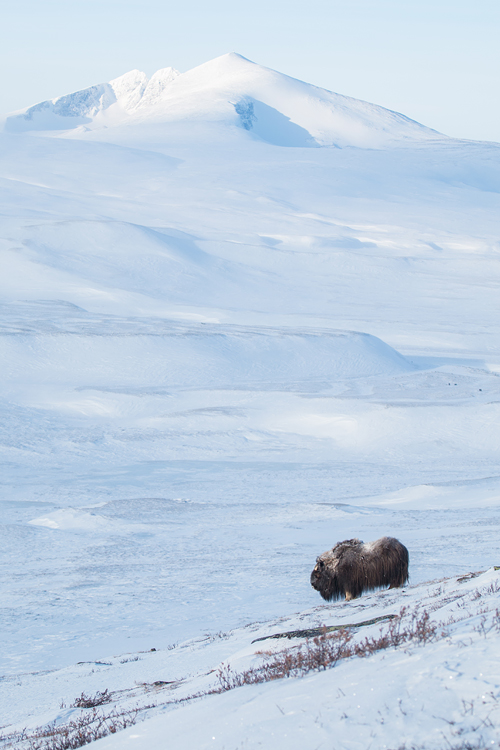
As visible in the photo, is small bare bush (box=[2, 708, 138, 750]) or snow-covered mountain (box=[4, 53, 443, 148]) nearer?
small bare bush (box=[2, 708, 138, 750])

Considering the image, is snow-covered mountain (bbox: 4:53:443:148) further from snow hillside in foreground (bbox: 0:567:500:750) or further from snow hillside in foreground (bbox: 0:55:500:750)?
snow hillside in foreground (bbox: 0:567:500:750)

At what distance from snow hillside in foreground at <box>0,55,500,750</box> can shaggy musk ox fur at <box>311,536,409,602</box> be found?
0.25 metres

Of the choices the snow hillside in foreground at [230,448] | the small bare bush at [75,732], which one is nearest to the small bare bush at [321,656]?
the snow hillside in foreground at [230,448]

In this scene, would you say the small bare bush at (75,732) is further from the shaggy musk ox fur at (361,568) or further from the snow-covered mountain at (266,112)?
the snow-covered mountain at (266,112)

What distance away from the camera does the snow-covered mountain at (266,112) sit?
87.8 m

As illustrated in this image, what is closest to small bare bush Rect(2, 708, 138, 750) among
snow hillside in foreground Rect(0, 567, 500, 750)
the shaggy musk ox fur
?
snow hillside in foreground Rect(0, 567, 500, 750)

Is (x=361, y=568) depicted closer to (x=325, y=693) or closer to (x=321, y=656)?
(x=321, y=656)

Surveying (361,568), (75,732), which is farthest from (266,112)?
(75,732)

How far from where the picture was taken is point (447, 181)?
65.4 m

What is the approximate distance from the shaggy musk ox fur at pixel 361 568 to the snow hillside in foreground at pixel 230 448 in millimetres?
248

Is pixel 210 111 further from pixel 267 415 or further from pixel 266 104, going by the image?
pixel 267 415

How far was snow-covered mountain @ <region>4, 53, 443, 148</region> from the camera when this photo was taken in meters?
87.8

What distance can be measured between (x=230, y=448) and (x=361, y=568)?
7.13 m

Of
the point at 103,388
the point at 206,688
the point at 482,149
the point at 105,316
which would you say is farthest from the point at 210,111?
the point at 206,688
